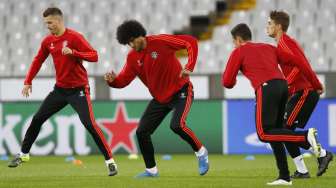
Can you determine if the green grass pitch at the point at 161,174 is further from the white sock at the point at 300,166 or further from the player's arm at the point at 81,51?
the player's arm at the point at 81,51

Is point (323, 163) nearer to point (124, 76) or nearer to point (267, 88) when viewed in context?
point (267, 88)

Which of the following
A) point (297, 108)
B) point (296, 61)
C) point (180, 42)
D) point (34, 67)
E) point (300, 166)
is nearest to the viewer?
point (296, 61)

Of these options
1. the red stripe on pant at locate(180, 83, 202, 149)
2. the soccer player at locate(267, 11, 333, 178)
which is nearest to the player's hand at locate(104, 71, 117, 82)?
the red stripe on pant at locate(180, 83, 202, 149)

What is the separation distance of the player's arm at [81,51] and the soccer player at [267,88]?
6.66 feet

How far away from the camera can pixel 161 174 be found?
→ 10.7 m

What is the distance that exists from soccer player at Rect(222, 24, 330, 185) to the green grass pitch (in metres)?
0.43

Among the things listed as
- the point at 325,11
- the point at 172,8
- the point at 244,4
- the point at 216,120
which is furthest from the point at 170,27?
the point at 216,120

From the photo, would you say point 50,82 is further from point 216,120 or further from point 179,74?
point 179,74

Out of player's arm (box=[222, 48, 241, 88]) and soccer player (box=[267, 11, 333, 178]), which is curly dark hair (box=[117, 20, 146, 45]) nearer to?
player's arm (box=[222, 48, 241, 88])

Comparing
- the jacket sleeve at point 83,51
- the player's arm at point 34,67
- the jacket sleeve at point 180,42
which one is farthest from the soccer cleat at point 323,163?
the player's arm at point 34,67

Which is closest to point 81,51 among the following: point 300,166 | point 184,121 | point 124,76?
point 124,76

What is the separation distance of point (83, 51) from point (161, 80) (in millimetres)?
1080

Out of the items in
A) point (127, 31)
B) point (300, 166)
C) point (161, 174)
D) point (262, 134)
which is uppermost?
point (127, 31)

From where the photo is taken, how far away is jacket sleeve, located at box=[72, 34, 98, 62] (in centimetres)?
996
